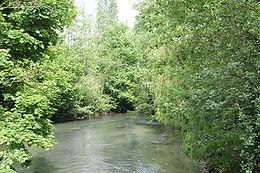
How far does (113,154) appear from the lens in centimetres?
1084

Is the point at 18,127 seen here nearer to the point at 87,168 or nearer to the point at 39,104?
the point at 39,104

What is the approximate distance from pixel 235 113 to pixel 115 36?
1033 inches

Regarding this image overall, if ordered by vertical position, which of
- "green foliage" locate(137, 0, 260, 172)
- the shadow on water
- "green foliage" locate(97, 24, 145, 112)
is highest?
"green foliage" locate(97, 24, 145, 112)

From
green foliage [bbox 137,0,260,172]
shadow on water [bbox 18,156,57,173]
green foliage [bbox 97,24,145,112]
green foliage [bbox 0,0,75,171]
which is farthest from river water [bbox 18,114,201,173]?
green foliage [bbox 97,24,145,112]

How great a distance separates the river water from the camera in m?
8.91

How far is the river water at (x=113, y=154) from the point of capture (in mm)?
8914

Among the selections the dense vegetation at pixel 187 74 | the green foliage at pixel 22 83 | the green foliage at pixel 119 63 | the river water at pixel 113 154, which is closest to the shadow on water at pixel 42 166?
the river water at pixel 113 154

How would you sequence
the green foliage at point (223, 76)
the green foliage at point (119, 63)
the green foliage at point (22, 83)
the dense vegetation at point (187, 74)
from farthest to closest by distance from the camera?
the green foliage at point (119, 63) < the green foliage at point (22, 83) < the dense vegetation at point (187, 74) < the green foliage at point (223, 76)

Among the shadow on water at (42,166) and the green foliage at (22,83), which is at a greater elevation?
the green foliage at (22,83)

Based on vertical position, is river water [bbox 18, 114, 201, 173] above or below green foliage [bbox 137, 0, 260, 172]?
below

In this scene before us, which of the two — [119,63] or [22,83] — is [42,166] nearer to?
[22,83]

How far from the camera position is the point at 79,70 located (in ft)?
69.7

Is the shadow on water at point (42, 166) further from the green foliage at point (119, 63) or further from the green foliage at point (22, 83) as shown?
the green foliage at point (119, 63)

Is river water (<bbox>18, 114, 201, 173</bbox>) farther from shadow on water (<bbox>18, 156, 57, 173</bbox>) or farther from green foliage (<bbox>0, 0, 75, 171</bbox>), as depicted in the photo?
green foliage (<bbox>0, 0, 75, 171</bbox>)
